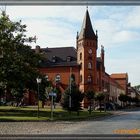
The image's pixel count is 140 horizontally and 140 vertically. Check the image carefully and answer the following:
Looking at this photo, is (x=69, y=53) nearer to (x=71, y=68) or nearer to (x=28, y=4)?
(x=71, y=68)

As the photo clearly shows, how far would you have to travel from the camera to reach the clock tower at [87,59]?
3681 inches

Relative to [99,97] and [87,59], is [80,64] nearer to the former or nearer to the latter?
[87,59]

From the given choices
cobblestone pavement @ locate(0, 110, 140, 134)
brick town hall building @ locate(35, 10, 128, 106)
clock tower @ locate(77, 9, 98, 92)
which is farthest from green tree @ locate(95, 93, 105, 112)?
cobblestone pavement @ locate(0, 110, 140, 134)

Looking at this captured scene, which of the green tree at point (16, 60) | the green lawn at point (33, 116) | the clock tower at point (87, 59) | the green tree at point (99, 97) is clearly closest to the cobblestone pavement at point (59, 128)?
the green lawn at point (33, 116)

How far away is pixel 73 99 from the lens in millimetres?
47719

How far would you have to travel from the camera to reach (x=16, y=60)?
41906 mm

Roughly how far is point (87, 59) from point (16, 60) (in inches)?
2090

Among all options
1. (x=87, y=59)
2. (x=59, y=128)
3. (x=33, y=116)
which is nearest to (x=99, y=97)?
(x=87, y=59)

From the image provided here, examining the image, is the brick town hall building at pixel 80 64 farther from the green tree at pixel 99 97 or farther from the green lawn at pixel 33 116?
the green lawn at pixel 33 116

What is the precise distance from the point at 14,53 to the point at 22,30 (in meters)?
3.28

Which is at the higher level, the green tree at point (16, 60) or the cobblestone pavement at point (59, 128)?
the green tree at point (16, 60)

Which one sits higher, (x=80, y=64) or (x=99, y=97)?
(x=80, y=64)

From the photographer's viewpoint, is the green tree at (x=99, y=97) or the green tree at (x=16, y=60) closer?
the green tree at (x=16, y=60)

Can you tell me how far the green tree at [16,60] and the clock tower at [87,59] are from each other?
156ft
